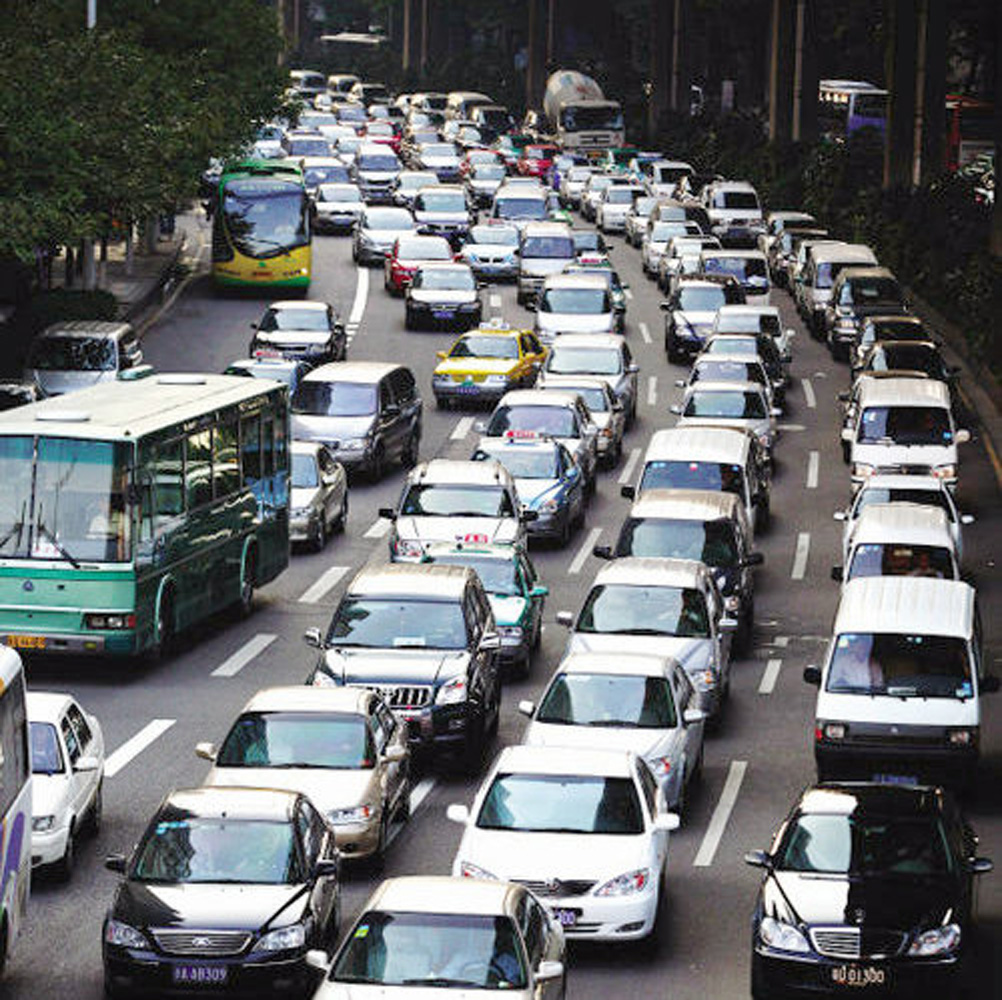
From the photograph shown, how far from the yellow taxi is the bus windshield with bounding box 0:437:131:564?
70.7 feet

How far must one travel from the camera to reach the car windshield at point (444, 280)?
2441 inches

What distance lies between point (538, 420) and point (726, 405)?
3.74 m

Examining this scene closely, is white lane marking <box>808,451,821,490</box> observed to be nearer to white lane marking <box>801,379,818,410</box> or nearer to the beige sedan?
white lane marking <box>801,379,818,410</box>

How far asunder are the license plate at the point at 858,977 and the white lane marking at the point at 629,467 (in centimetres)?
2684

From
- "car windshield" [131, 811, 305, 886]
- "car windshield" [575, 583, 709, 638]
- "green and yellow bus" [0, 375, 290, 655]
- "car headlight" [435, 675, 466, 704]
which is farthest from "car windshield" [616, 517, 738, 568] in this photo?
"car windshield" [131, 811, 305, 886]

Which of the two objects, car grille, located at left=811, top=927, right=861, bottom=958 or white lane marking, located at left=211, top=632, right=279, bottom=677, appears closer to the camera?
car grille, located at left=811, top=927, right=861, bottom=958

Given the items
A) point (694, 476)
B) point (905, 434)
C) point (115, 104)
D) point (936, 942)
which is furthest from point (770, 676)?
point (115, 104)

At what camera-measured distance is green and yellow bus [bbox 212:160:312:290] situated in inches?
2621

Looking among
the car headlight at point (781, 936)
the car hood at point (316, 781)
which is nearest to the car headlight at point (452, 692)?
the car hood at point (316, 781)

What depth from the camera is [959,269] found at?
206 feet

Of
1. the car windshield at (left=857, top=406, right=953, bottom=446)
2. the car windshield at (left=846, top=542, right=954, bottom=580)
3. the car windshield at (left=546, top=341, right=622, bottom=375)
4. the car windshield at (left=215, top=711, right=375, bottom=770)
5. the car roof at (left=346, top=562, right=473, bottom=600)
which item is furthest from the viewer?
the car windshield at (left=546, top=341, right=622, bottom=375)

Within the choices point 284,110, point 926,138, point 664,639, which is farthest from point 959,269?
point 664,639

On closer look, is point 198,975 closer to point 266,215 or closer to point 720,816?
point 720,816

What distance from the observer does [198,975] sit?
19.3 m
